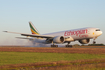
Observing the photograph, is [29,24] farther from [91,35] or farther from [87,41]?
[91,35]

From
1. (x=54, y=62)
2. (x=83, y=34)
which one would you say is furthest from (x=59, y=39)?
(x=54, y=62)

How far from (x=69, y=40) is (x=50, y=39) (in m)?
7.54

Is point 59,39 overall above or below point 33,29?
below

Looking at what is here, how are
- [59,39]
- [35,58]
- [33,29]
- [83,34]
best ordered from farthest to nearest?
[33,29] → [59,39] → [83,34] → [35,58]

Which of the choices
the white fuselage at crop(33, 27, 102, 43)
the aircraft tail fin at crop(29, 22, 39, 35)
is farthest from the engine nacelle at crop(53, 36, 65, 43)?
the aircraft tail fin at crop(29, 22, 39, 35)

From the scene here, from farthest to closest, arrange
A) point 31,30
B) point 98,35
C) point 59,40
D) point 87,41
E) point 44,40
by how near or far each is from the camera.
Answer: point 31,30, point 44,40, point 87,41, point 59,40, point 98,35

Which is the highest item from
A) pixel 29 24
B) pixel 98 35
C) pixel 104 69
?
pixel 29 24

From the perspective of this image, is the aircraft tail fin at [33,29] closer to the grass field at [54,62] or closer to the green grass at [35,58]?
the green grass at [35,58]

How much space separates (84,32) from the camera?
1619 inches

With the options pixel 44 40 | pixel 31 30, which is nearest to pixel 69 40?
pixel 44 40

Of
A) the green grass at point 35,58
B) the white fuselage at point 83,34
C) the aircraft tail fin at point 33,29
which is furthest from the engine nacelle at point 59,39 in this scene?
the green grass at point 35,58

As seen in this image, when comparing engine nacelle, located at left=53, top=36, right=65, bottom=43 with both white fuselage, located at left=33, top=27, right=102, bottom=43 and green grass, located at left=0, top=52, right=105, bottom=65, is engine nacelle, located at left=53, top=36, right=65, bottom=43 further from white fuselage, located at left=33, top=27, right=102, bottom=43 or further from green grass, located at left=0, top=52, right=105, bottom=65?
green grass, located at left=0, top=52, right=105, bottom=65

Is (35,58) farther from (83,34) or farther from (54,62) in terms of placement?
(83,34)

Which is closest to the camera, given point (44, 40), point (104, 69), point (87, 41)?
point (104, 69)
